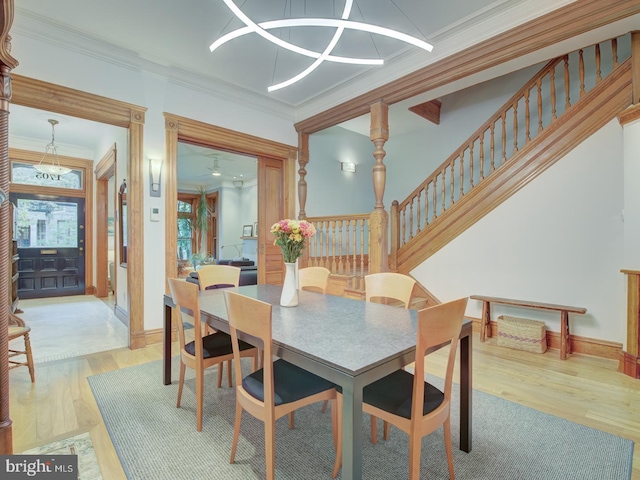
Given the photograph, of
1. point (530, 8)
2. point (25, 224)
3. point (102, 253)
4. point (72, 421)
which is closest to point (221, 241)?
point (102, 253)

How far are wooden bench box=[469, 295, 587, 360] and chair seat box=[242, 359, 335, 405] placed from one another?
2.77m

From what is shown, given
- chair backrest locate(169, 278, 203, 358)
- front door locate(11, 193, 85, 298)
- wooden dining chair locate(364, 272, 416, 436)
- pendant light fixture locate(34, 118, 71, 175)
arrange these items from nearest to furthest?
chair backrest locate(169, 278, 203, 358)
wooden dining chair locate(364, 272, 416, 436)
pendant light fixture locate(34, 118, 71, 175)
front door locate(11, 193, 85, 298)

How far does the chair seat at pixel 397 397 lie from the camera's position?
4.58 ft

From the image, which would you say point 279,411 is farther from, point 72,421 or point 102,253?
point 102,253

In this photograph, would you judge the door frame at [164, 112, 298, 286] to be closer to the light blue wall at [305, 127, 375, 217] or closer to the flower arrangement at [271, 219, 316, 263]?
the light blue wall at [305, 127, 375, 217]

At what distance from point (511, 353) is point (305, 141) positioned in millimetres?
4021

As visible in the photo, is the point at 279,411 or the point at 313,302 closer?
the point at 279,411

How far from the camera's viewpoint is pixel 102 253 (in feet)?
22.0

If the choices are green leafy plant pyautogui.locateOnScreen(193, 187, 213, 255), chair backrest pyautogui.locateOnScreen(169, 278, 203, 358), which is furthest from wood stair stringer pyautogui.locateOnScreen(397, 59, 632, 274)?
green leafy plant pyautogui.locateOnScreen(193, 187, 213, 255)

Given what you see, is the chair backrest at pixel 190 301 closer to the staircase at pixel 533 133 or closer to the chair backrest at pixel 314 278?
the chair backrest at pixel 314 278

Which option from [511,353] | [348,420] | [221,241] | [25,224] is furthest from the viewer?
[221,241]

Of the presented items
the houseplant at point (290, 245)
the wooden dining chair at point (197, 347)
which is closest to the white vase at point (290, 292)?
the houseplant at point (290, 245)

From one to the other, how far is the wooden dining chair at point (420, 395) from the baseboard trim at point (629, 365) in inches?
91.1

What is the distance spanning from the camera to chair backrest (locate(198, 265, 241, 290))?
9.66 ft
